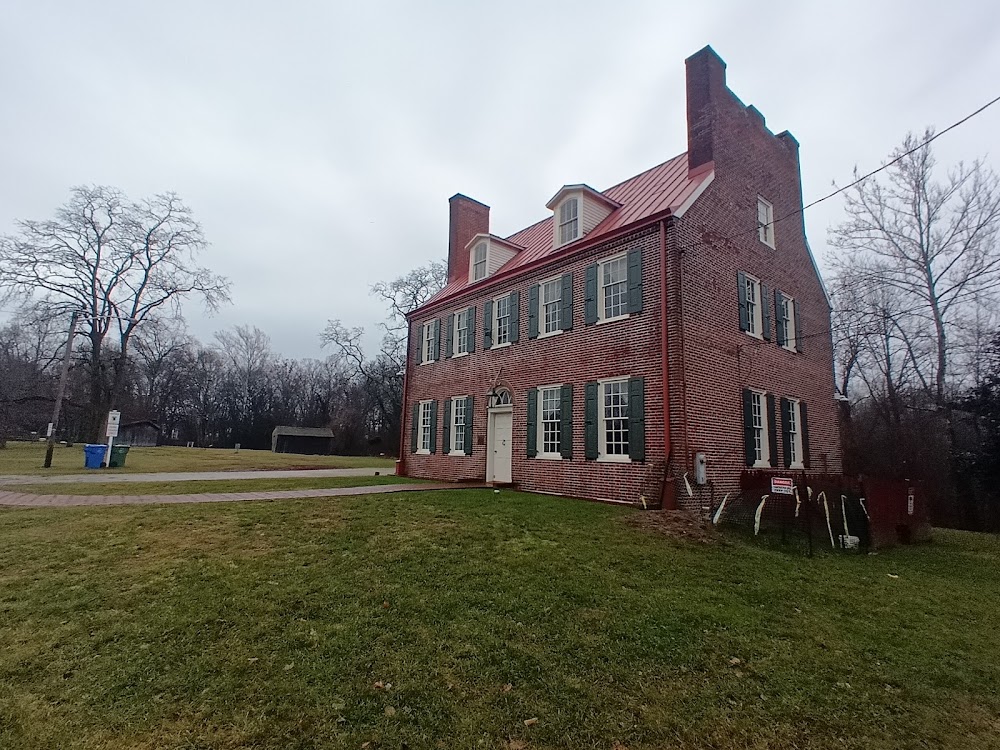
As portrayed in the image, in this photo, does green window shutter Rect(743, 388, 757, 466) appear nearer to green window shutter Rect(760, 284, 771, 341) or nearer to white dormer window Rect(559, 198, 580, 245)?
green window shutter Rect(760, 284, 771, 341)

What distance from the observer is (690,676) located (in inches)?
156

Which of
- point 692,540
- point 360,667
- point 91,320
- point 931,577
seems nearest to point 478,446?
point 692,540

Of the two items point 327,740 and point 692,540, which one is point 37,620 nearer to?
point 327,740

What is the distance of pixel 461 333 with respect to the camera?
1644 centimetres

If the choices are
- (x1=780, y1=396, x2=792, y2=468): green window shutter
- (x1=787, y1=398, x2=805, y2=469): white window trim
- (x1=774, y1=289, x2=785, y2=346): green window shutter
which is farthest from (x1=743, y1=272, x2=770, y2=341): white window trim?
(x1=787, y1=398, x2=805, y2=469): white window trim

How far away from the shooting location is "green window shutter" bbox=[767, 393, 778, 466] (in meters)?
12.3

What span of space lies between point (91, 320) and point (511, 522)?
33701 millimetres

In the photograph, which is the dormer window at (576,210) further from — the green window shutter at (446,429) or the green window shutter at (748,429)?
the green window shutter at (446,429)

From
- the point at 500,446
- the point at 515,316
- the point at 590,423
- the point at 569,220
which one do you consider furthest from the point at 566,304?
the point at 500,446

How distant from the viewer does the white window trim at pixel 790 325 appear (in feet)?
45.0

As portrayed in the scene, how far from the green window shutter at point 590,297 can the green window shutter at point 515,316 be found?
2364mm

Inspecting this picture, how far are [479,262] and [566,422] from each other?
7020 mm

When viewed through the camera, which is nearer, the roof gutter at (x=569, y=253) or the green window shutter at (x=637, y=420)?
the green window shutter at (x=637, y=420)

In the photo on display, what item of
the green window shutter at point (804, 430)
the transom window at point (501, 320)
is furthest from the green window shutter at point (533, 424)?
the green window shutter at point (804, 430)
